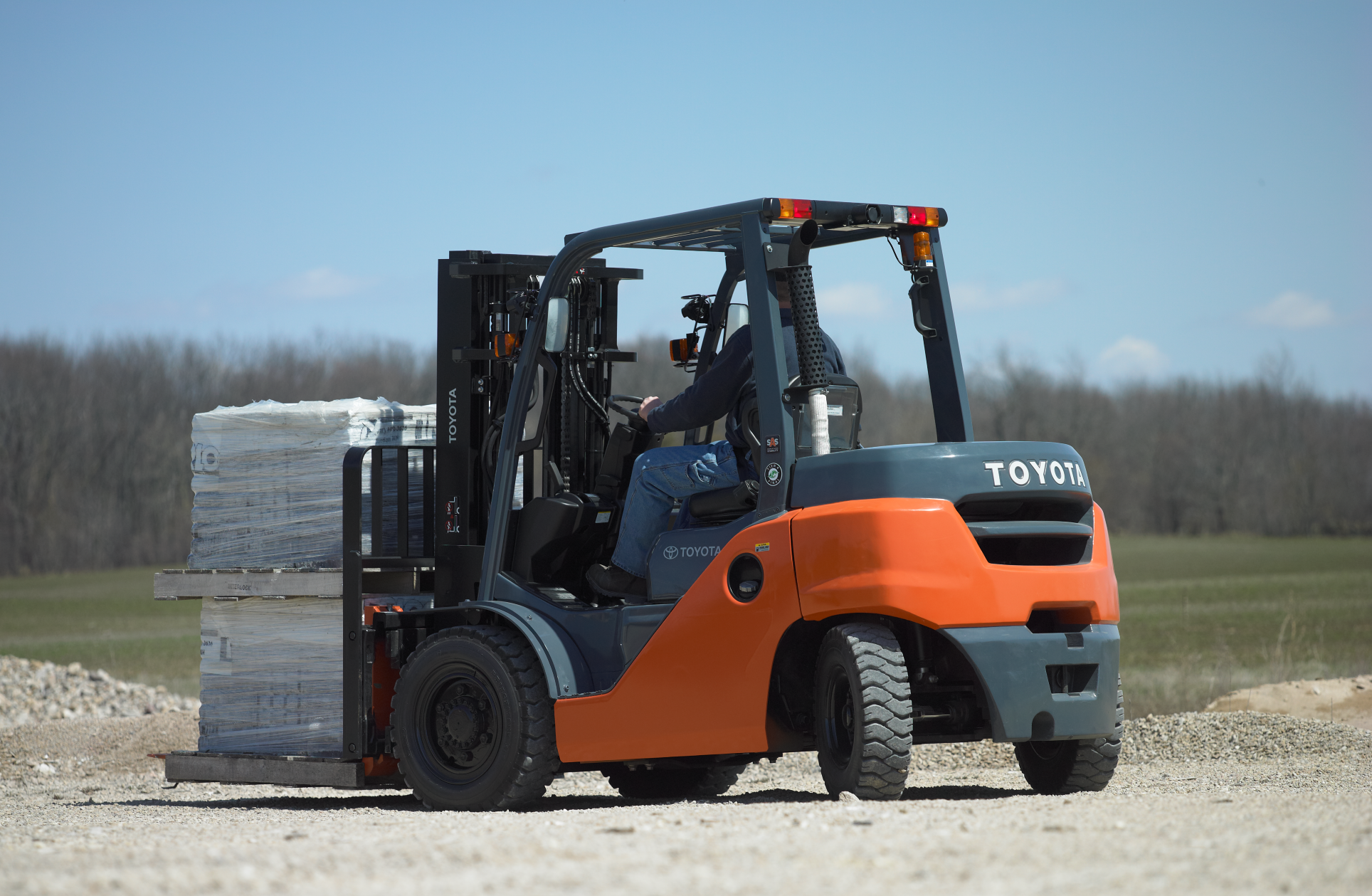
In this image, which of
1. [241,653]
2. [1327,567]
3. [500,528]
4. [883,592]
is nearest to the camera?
[883,592]

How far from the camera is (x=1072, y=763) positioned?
695 cm

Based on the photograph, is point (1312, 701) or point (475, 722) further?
point (1312, 701)

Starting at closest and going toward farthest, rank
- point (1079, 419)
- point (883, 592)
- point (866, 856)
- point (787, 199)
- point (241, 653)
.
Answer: point (866, 856) → point (883, 592) → point (787, 199) → point (241, 653) → point (1079, 419)

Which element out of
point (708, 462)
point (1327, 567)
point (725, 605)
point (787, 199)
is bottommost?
point (1327, 567)

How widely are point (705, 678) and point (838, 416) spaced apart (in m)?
1.24

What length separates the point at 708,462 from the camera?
6.70 meters

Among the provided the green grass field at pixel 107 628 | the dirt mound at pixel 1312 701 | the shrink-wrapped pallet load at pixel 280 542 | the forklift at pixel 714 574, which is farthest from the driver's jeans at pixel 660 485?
the green grass field at pixel 107 628

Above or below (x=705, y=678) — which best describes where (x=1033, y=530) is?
above

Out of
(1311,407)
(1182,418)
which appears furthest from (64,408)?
A: (1311,407)

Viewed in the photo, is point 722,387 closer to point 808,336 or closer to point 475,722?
point 808,336

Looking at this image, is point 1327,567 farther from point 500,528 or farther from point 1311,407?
point 500,528

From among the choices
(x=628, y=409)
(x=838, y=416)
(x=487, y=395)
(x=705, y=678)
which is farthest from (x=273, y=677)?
(x=838, y=416)

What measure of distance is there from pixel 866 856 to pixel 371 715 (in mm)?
3723

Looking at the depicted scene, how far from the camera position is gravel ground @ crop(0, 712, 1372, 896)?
161 inches
